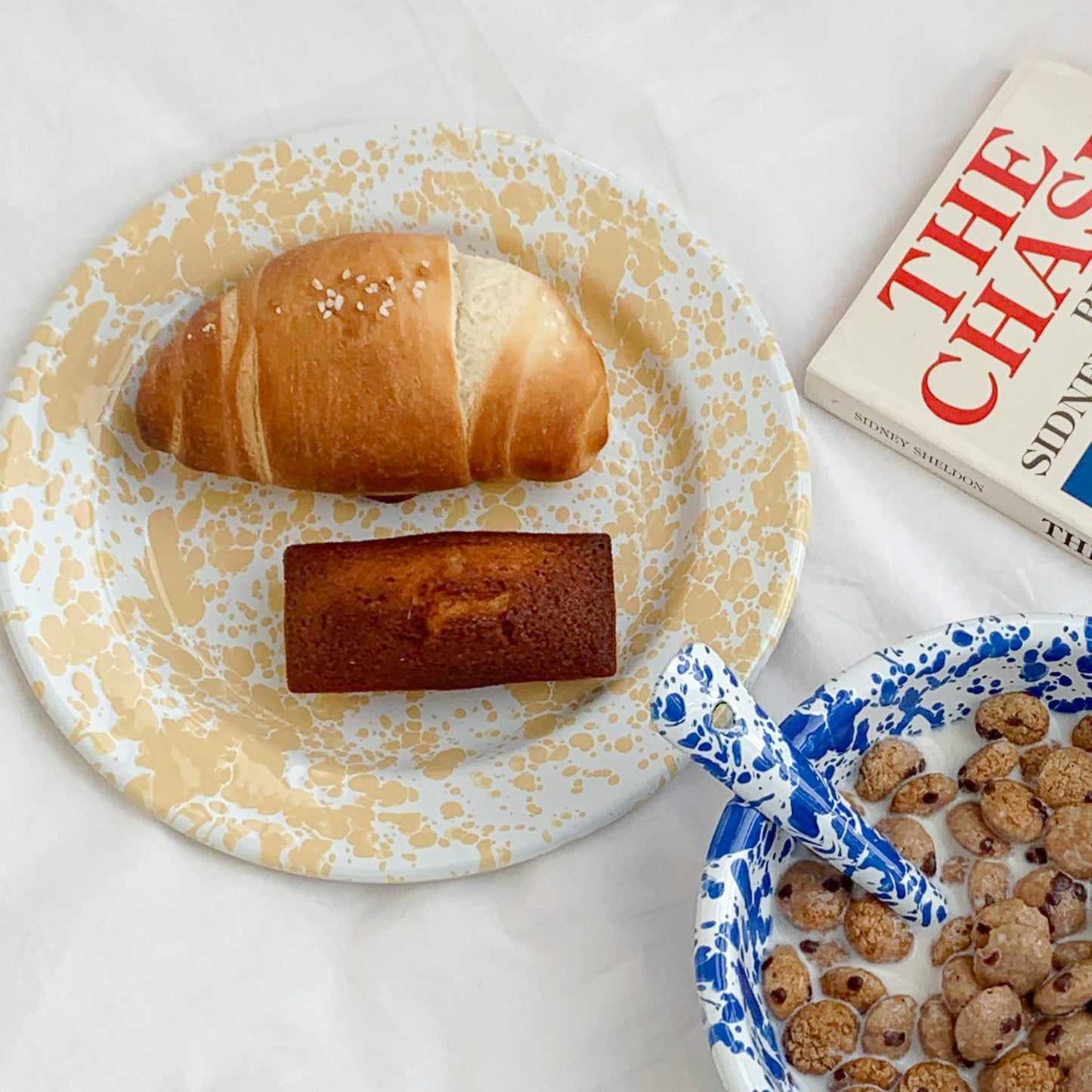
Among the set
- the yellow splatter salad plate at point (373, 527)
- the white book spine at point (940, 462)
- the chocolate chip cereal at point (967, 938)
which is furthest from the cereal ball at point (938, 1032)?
the white book spine at point (940, 462)

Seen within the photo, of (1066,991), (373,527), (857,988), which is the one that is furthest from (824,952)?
(373,527)

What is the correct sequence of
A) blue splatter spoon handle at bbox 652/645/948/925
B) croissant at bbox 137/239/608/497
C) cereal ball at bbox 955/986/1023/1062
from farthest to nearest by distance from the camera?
croissant at bbox 137/239/608/497
cereal ball at bbox 955/986/1023/1062
blue splatter spoon handle at bbox 652/645/948/925

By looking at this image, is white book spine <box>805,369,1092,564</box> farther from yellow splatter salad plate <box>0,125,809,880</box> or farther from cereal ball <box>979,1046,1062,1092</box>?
cereal ball <box>979,1046,1062,1092</box>

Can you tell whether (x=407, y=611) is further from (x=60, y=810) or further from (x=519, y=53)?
(x=519, y=53)

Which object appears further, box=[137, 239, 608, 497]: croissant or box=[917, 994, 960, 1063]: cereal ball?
box=[137, 239, 608, 497]: croissant

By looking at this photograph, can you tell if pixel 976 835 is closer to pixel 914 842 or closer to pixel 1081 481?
pixel 914 842

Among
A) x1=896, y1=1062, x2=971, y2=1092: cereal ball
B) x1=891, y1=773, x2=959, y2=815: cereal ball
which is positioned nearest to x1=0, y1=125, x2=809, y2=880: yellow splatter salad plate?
x1=891, y1=773, x2=959, y2=815: cereal ball
